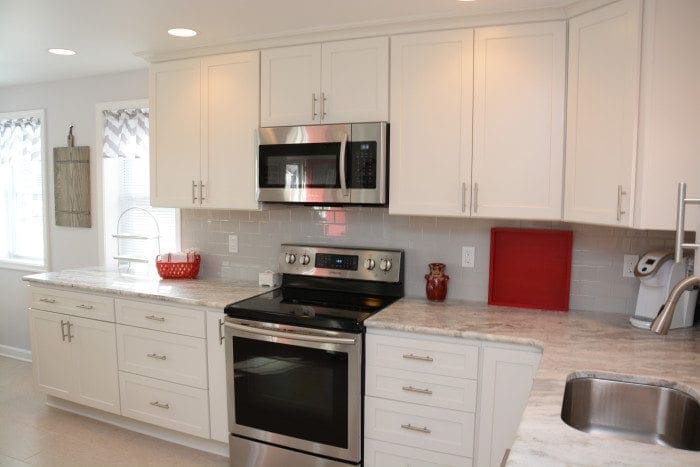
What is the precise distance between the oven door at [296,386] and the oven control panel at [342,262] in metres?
0.59

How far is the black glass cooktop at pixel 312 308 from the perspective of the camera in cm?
258

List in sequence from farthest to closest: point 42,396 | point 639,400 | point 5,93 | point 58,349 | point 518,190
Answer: point 5,93, point 42,396, point 58,349, point 518,190, point 639,400

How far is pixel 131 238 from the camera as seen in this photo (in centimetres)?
404

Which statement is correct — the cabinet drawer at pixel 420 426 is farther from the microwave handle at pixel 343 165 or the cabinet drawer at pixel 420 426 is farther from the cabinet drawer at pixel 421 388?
the microwave handle at pixel 343 165

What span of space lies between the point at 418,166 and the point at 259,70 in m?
1.08

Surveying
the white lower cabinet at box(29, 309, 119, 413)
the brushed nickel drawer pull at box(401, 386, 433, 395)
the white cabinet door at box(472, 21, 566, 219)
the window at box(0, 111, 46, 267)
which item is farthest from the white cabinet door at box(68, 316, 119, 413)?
the white cabinet door at box(472, 21, 566, 219)

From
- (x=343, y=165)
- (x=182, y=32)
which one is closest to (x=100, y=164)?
(x=182, y=32)

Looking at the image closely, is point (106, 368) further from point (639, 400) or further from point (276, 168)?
point (639, 400)

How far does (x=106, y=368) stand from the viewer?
3332 millimetres

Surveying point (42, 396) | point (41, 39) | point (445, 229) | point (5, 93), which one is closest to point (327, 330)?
point (445, 229)

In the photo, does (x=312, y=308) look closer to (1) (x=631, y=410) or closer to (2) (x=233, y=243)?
(2) (x=233, y=243)

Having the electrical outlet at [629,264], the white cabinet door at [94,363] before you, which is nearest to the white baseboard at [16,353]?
the white cabinet door at [94,363]

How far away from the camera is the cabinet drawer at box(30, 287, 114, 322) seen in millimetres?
3279

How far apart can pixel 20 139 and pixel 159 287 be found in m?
2.59
